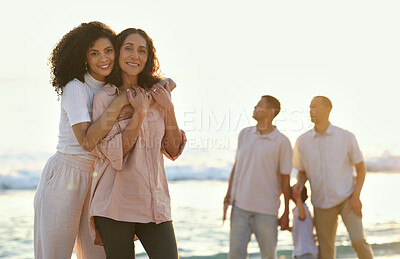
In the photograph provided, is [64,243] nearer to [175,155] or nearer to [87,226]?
[87,226]

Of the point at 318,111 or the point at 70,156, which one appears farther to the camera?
the point at 318,111

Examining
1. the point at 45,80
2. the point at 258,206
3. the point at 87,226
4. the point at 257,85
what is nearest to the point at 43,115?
the point at 45,80

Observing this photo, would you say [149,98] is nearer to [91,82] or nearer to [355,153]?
[91,82]

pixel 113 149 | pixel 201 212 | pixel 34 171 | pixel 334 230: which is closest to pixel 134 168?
pixel 113 149

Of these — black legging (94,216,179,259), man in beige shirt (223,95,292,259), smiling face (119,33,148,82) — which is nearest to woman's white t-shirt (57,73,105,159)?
smiling face (119,33,148,82)

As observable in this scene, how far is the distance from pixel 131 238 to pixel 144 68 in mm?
957

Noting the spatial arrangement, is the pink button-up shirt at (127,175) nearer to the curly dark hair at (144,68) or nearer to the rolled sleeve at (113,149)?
the rolled sleeve at (113,149)

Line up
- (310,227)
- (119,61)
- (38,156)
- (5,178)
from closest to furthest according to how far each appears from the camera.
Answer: (119,61)
(310,227)
(5,178)
(38,156)

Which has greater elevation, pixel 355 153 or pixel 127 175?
pixel 127 175

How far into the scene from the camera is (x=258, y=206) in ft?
16.2

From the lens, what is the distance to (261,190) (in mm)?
4969

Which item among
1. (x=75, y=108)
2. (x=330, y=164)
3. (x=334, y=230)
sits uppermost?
(x=75, y=108)

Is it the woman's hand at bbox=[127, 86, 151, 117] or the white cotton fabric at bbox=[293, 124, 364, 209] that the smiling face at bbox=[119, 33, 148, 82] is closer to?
the woman's hand at bbox=[127, 86, 151, 117]

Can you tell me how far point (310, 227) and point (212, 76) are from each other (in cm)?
1094
